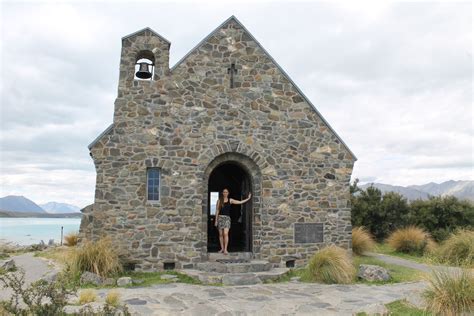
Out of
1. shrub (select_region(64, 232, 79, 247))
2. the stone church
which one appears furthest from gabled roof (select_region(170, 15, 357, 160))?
shrub (select_region(64, 232, 79, 247))

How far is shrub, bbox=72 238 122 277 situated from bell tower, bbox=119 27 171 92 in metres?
4.82

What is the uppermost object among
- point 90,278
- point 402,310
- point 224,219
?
point 224,219

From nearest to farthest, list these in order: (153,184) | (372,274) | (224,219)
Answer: (372,274), (153,184), (224,219)

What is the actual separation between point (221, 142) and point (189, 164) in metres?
1.24

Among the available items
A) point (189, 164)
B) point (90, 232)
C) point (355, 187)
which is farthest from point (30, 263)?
point (355, 187)

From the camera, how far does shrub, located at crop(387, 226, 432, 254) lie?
17989 millimetres

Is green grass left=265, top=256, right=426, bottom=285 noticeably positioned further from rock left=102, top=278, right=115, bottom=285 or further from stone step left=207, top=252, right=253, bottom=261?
rock left=102, top=278, right=115, bottom=285

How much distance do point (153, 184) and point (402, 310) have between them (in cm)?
771

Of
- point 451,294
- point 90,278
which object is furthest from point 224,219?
point 451,294

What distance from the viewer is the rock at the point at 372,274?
440 inches

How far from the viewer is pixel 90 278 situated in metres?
10.2

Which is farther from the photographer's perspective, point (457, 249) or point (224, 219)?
point (457, 249)

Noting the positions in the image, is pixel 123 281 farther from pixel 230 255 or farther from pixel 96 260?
pixel 230 255

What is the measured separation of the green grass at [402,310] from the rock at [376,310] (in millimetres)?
118
